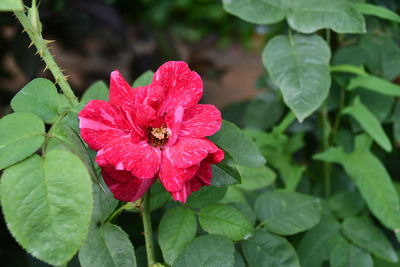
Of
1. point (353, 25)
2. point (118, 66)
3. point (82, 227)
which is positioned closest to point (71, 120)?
point (82, 227)

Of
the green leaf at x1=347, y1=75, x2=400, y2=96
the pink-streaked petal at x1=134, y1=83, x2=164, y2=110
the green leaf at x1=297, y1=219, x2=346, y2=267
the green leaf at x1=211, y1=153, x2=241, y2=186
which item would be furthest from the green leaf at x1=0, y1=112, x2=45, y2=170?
the green leaf at x1=347, y1=75, x2=400, y2=96

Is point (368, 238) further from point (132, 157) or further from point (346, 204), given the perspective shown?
point (132, 157)

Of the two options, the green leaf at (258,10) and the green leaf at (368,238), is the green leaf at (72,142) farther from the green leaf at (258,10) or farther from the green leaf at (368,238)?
the green leaf at (368,238)

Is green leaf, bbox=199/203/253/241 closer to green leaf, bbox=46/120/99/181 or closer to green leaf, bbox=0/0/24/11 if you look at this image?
green leaf, bbox=46/120/99/181

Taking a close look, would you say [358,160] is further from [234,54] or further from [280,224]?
[234,54]

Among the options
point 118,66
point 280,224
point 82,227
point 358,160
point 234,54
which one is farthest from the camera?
point 234,54

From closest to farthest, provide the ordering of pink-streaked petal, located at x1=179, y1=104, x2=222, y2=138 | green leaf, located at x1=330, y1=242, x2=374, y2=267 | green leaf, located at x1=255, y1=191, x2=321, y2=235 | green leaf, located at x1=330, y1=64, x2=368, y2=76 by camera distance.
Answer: pink-streaked petal, located at x1=179, y1=104, x2=222, y2=138 → green leaf, located at x1=255, y1=191, x2=321, y2=235 → green leaf, located at x1=330, y1=242, x2=374, y2=267 → green leaf, located at x1=330, y1=64, x2=368, y2=76
